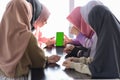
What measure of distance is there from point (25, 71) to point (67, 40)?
79 centimetres

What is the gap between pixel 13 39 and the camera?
4.99ft

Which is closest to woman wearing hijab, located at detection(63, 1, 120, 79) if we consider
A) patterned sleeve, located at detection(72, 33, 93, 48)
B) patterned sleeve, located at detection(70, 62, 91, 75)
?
patterned sleeve, located at detection(70, 62, 91, 75)

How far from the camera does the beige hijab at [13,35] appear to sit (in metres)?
1.49

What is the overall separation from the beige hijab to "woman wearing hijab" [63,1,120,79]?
385mm

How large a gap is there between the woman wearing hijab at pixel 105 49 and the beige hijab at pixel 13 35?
39 centimetres

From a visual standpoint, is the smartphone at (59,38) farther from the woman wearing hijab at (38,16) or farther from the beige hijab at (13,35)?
the beige hijab at (13,35)

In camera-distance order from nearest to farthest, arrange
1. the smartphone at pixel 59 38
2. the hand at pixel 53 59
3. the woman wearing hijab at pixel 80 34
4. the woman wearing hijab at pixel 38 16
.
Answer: the hand at pixel 53 59 → the woman wearing hijab at pixel 80 34 → the woman wearing hijab at pixel 38 16 → the smartphone at pixel 59 38

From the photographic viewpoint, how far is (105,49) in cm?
140

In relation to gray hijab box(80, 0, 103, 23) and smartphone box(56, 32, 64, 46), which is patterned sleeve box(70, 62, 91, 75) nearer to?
gray hijab box(80, 0, 103, 23)

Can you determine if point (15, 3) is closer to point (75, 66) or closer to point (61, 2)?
point (75, 66)

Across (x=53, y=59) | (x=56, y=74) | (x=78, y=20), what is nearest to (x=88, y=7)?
(x=78, y=20)

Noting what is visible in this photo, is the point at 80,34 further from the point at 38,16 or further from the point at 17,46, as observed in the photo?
the point at 17,46

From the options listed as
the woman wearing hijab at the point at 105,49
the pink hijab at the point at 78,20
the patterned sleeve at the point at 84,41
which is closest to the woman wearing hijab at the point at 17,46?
the woman wearing hijab at the point at 105,49

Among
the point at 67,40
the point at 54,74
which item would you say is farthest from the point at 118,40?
the point at 67,40
